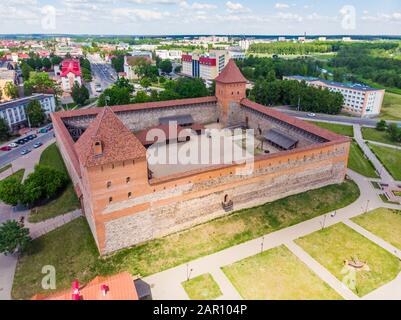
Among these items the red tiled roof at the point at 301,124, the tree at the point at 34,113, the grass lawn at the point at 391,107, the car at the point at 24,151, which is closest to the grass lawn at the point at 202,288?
the red tiled roof at the point at 301,124

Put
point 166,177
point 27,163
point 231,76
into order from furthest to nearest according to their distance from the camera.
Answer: point 231,76 → point 27,163 → point 166,177

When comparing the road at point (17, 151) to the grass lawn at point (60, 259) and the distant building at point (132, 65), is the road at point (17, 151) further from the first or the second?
the distant building at point (132, 65)

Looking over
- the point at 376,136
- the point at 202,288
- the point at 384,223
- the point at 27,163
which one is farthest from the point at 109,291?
the point at 376,136

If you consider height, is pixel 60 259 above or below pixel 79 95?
below

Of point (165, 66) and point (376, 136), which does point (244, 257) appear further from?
point (165, 66)

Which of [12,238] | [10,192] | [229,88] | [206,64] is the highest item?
[229,88]

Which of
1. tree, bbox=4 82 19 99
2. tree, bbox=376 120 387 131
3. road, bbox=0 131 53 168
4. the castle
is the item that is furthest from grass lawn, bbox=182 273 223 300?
tree, bbox=4 82 19 99
